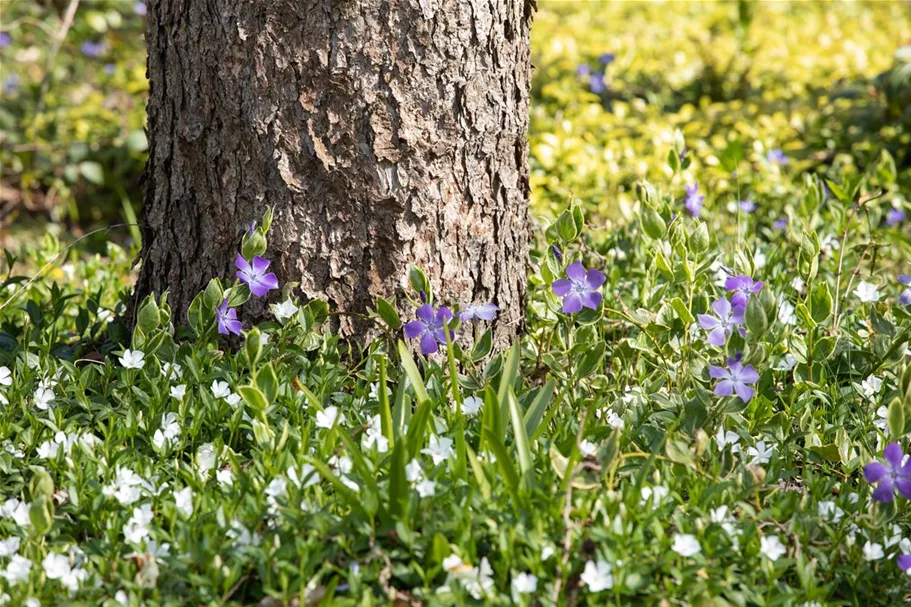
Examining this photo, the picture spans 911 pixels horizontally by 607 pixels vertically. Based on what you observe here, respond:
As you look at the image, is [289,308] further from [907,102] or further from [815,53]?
[815,53]

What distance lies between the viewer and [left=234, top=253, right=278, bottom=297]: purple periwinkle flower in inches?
89.4

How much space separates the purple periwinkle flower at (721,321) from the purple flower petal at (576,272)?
27 cm

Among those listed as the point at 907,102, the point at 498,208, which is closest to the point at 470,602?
the point at 498,208

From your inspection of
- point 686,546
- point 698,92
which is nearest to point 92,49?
point 698,92

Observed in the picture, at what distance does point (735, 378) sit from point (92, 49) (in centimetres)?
497

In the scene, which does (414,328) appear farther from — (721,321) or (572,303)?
(721,321)

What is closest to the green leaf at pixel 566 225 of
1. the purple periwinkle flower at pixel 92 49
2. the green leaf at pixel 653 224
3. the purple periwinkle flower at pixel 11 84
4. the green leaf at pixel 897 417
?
the green leaf at pixel 653 224

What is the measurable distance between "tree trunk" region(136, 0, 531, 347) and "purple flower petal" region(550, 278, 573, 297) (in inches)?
14.5

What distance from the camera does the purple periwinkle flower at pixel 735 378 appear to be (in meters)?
1.98

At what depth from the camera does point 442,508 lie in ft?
6.00

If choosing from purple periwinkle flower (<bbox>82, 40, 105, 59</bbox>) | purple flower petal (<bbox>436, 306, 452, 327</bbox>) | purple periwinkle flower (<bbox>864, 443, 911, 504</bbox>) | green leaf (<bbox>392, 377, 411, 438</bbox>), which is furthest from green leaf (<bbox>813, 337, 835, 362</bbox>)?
purple periwinkle flower (<bbox>82, 40, 105, 59</bbox>)

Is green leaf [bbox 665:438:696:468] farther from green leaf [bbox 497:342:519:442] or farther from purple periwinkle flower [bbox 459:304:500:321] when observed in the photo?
purple periwinkle flower [bbox 459:304:500:321]

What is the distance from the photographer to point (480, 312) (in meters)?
2.34

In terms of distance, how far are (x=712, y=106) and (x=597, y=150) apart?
107cm
